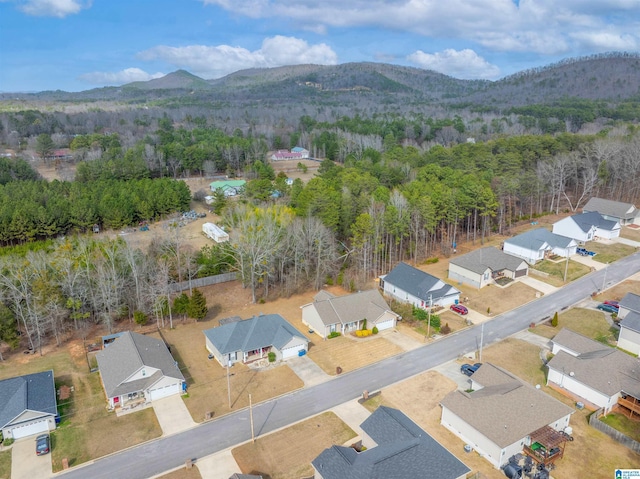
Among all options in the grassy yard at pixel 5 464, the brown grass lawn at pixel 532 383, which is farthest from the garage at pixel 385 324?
the grassy yard at pixel 5 464

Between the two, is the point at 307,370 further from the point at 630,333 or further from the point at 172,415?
the point at 630,333

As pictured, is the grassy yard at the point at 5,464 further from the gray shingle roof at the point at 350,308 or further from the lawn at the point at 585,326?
the lawn at the point at 585,326

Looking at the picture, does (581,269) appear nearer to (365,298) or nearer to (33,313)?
(365,298)

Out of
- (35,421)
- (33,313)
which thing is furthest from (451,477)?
(33,313)

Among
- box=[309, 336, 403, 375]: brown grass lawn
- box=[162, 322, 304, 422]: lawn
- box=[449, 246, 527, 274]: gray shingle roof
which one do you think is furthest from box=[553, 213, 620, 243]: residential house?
box=[162, 322, 304, 422]: lawn

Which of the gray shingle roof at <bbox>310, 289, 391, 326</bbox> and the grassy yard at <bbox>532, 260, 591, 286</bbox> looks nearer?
the gray shingle roof at <bbox>310, 289, 391, 326</bbox>

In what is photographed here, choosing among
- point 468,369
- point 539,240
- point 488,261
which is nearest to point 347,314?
point 468,369

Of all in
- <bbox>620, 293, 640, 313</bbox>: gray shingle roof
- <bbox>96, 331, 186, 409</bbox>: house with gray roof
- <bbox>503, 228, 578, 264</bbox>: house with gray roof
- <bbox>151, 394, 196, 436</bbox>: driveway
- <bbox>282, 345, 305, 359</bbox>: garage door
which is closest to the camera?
<bbox>151, 394, 196, 436</bbox>: driveway

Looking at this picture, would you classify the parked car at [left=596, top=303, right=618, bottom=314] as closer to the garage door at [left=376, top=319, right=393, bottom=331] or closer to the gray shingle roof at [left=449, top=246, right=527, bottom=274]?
the gray shingle roof at [left=449, top=246, right=527, bottom=274]
